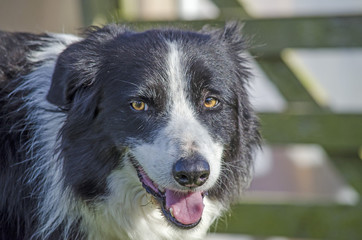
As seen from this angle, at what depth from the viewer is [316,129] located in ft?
16.4

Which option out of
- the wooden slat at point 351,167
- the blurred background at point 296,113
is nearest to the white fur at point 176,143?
the blurred background at point 296,113

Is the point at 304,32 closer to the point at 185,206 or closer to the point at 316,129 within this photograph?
the point at 316,129

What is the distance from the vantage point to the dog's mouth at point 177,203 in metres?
3.17

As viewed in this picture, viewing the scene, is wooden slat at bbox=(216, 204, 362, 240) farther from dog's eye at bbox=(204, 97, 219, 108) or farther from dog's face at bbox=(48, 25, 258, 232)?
dog's eye at bbox=(204, 97, 219, 108)

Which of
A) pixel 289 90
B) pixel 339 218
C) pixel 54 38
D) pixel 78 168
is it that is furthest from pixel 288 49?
pixel 78 168

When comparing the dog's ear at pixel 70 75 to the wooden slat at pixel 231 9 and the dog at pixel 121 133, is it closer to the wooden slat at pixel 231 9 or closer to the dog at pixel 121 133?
the dog at pixel 121 133

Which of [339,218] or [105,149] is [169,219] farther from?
[339,218]

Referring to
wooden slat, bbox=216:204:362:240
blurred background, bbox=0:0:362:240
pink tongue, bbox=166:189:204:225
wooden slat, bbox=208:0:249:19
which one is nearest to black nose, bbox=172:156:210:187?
pink tongue, bbox=166:189:204:225

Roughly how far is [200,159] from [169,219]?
380 mm

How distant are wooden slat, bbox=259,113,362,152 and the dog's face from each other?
1560mm

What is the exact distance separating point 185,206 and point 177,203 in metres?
0.04

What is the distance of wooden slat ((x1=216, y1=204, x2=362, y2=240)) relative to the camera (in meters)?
5.10

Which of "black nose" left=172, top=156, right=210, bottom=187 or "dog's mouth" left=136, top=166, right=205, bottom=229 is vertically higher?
"black nose" left=172, top=156, right=210, bottom=187

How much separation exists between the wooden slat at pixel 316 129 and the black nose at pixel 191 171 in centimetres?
207
